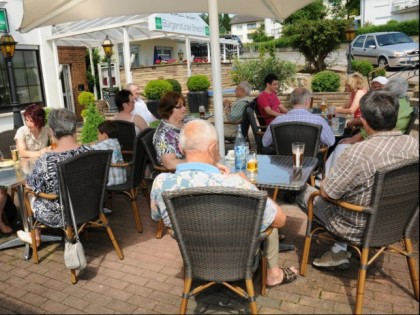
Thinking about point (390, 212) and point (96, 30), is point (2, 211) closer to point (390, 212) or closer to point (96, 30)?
point (390, 212)

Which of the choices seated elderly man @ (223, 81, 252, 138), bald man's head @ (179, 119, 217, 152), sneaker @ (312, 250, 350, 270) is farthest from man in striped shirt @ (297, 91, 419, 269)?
seated elderly man @ (223, 81, 252, 138)

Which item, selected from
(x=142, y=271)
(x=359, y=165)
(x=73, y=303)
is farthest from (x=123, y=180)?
(x=359, y=165)

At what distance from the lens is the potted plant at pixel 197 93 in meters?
12.2

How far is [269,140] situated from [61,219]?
2.12 metres

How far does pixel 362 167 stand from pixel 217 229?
923 mm

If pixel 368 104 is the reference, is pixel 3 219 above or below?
below

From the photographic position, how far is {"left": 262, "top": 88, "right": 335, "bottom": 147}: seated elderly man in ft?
12.3

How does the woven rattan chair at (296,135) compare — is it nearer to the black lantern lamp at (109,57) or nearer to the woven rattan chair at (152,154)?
the woven rattan chair at (152,154)

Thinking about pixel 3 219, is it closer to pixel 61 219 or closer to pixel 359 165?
pixel 61 219

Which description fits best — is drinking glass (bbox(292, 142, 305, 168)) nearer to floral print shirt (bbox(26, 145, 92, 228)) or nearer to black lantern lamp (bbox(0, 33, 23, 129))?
floral print shirt (bbox(26, 145, 92, 228))

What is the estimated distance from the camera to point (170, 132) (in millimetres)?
3334

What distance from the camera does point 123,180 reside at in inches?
145

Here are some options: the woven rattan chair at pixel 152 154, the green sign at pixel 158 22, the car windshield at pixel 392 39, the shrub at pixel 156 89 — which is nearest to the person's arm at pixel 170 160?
the woven rattan chair at pixel 152 154

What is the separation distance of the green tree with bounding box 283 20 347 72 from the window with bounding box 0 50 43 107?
9.96 meters
